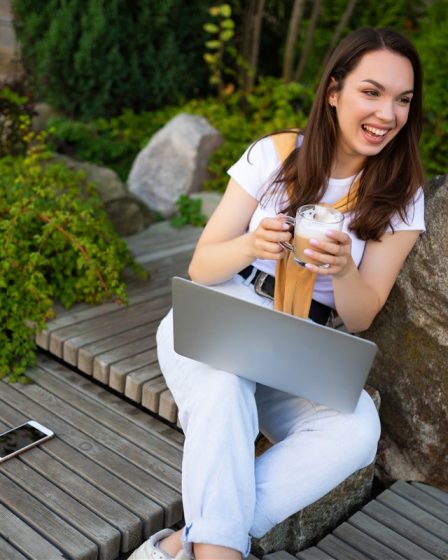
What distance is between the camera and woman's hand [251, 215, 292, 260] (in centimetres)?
173

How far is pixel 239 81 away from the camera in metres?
6.02

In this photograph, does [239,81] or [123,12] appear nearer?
[123,12]

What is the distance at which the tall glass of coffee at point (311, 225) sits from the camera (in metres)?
1.63

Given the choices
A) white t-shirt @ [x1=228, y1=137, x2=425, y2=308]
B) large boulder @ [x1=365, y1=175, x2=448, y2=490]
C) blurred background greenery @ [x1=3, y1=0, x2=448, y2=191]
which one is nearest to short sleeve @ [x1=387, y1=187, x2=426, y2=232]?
white t-shirt @ [x1=228, y1=137, x2=425, y2=308]

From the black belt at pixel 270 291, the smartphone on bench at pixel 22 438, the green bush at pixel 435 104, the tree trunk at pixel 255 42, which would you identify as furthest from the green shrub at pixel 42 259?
the tree trunk at pixel 255 42

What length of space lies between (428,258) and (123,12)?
13.8ft

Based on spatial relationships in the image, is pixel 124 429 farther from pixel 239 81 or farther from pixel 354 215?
pixel 239 81

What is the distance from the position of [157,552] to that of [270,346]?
0.58 meters

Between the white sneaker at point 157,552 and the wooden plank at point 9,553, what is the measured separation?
0.29m

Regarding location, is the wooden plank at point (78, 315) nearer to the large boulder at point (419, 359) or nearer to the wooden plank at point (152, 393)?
the wooden plank at point (152, 393)

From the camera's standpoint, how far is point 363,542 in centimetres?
207

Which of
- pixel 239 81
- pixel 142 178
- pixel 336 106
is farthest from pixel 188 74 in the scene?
pixel 336 106

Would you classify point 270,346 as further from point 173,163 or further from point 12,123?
point 173,163

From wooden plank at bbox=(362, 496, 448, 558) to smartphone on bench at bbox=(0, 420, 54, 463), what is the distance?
1060 millimetres
